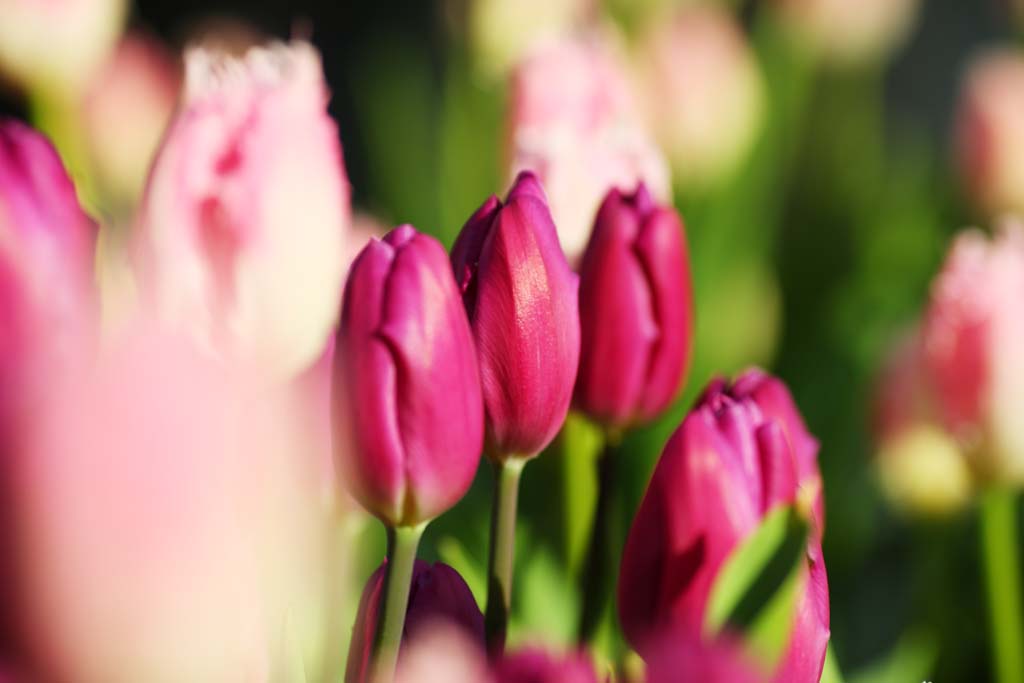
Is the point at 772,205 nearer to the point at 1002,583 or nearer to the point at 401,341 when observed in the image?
the point at 1002,583

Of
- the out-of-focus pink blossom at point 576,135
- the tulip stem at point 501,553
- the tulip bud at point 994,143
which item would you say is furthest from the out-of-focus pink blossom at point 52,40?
the tulip bud at point 994,143

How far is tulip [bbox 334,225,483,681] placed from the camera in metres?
0.18

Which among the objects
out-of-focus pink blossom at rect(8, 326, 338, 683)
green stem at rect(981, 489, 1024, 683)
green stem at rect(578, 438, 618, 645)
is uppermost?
out-of-focus pink blossom at rect(8, 326, 338, 683)

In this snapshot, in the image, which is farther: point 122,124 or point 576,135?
point 122,124

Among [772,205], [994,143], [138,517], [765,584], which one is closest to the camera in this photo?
[138,517]

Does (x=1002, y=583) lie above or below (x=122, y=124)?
below

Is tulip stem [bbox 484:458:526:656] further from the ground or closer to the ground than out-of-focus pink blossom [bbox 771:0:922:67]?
closer to the ground

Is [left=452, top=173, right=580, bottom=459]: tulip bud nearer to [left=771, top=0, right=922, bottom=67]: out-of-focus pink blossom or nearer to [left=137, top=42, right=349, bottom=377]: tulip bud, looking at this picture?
[left=137, top=42, right=349, bottom=377]: tulip bud

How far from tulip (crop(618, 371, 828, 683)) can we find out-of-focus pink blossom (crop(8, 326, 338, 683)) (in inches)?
4.2

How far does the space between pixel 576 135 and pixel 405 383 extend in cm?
16

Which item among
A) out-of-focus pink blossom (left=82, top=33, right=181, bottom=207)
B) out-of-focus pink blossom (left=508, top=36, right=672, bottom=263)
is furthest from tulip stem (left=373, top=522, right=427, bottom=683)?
out-of-focus pink blossom (left=82, top=33, right=181, bottom=207)

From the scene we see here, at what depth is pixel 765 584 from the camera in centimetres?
20

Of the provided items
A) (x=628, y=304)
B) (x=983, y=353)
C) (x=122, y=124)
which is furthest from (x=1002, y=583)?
(x=122, y=124)

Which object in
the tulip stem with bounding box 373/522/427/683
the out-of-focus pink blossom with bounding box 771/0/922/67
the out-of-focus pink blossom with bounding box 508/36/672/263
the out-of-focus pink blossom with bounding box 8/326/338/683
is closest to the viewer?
the out-of-focus pink blossom with bounding box 8/326/338/683
